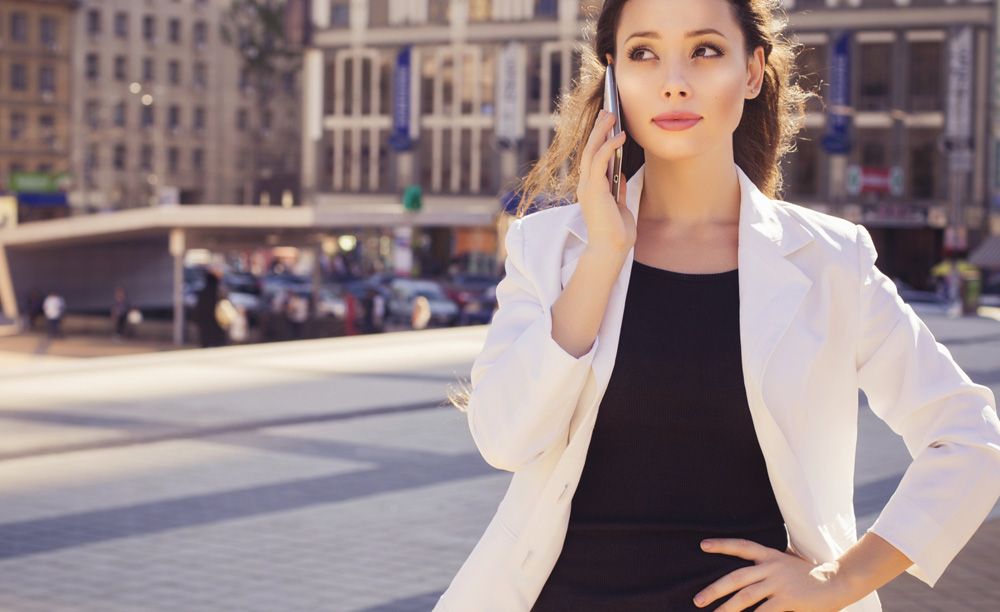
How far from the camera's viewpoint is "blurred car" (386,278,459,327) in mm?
41969

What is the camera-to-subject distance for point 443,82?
7138 cm

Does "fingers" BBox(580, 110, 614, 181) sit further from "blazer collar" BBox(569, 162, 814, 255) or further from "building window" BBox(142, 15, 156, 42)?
"building window" BBox(142, 15, 156, 42)

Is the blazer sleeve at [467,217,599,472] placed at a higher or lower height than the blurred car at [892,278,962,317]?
higher

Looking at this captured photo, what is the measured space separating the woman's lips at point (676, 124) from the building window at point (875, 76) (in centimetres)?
6362

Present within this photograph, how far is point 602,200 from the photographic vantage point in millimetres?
2400

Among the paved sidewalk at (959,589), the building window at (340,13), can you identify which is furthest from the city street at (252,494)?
the building window at (340,13)

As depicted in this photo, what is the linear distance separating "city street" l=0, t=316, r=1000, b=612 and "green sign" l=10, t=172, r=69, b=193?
2871 inches

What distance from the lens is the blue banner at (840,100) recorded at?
60.1 m

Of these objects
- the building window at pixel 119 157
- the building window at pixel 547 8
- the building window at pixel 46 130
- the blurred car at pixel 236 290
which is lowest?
the blurred car at pixel 236 290

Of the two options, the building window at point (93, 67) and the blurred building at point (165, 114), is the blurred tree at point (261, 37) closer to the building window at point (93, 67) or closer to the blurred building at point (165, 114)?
the blurred building at point (165, 114)

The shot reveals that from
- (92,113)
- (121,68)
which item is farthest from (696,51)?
(121,68)

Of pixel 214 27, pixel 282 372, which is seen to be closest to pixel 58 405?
pixel 282 372

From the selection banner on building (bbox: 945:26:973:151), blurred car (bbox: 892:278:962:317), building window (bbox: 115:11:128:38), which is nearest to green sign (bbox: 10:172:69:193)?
building window (bbox: 115:11:128:38)

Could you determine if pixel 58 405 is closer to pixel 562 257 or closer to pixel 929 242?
pixel 562 257
